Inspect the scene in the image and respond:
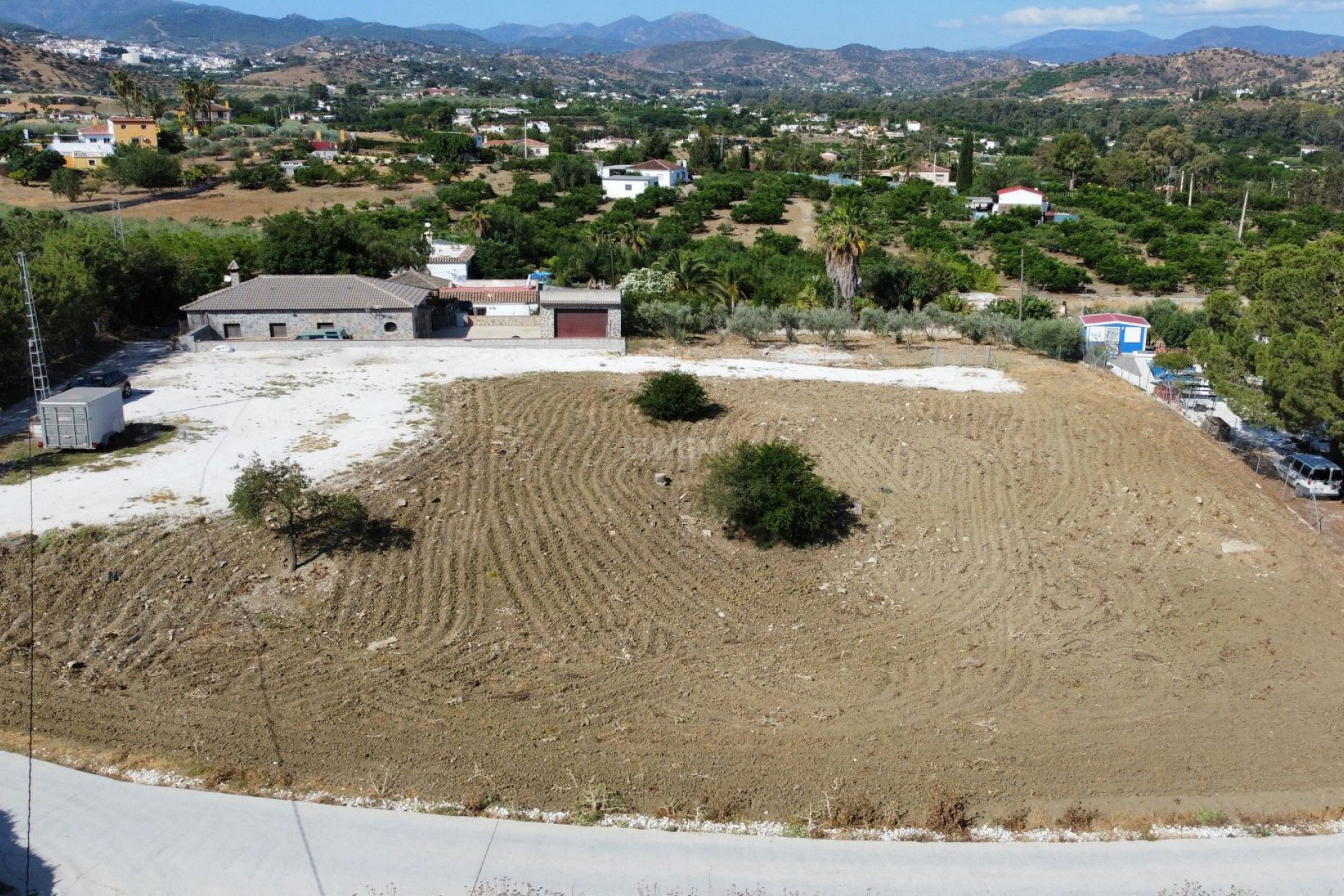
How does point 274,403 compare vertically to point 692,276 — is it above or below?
below

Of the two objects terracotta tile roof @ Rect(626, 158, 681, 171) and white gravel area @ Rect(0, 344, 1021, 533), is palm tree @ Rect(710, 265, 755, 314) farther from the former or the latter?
terracotta tile roof @ Rect(626, 158, 681, 171)

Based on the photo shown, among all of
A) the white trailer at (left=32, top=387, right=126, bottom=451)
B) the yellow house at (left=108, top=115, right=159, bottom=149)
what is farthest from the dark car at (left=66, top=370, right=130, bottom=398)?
the yellow house at (left=108, top=115, right=159, bottom=149)

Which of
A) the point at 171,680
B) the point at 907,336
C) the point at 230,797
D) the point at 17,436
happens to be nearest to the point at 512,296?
the point at 907,336

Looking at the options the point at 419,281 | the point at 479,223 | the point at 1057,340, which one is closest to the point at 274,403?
the point at 419,281

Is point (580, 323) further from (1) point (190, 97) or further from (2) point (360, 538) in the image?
(1) point (190, 97)

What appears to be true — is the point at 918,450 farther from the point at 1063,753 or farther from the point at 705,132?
the point at 705,132
